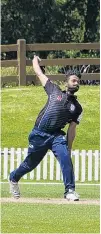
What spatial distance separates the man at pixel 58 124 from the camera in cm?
1111

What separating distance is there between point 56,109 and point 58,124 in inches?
7.6

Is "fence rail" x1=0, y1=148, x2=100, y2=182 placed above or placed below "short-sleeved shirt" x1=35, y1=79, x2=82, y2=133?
below

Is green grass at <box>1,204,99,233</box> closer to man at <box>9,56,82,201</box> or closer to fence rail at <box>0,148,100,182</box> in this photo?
man at <box>9,56,82,201</box>

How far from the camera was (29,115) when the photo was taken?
2559 cm

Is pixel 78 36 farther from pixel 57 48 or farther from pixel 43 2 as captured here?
pixel 57 48

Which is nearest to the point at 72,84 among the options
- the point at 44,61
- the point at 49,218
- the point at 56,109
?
the point at 56,109

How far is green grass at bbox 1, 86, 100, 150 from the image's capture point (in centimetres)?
2388

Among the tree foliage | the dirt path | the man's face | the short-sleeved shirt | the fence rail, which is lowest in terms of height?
the fence rail

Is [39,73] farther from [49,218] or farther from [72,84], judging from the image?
[49,218]

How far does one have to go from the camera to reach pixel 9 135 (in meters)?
24.2

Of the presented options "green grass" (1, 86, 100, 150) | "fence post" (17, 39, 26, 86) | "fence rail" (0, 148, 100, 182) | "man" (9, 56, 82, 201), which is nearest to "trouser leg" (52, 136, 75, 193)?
"man" (9, 56, 82, 201)

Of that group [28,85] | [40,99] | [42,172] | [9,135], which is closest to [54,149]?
[42,172]

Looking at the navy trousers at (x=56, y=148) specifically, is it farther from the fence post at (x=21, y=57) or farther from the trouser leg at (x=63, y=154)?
the fence post at (x=21, y=57)

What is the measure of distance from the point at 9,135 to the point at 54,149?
1296 centimetres
